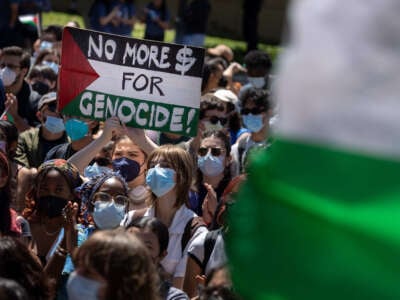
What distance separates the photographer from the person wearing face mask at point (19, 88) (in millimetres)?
8125

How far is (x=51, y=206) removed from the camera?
17.5ft

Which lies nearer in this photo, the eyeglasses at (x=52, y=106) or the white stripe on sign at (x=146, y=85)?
the white stripe on sign at (x=146, y=85)

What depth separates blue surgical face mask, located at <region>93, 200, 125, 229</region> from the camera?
188 inches

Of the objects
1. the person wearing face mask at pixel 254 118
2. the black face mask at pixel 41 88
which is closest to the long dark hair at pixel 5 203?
the person wearing face mask at pixel 254 118

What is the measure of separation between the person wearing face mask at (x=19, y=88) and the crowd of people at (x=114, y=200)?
0.04ft

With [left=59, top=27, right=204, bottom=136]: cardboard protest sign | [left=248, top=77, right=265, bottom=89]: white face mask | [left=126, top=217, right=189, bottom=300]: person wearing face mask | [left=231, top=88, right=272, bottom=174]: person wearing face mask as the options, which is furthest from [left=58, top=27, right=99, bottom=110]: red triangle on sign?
[left=248, top=77, right=265, bottom=89]: white face mask

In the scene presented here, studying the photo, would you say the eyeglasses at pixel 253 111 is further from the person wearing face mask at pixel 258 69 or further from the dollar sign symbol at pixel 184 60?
the person wearing face mask at pixel 258 69

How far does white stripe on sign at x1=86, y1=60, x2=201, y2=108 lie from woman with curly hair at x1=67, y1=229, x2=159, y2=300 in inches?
101

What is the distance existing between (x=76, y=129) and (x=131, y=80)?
0.68 metres

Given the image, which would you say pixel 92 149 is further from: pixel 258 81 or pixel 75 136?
pixel 258 81

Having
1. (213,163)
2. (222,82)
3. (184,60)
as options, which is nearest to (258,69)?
(222,82)

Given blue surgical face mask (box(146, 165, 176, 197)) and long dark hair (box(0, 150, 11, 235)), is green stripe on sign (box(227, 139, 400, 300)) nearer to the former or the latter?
long dark hair (box(0, 150, 11, 235))

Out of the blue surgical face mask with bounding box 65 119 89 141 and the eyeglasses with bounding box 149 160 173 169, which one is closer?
the eyeglasses with bounding box 149 160 173 169

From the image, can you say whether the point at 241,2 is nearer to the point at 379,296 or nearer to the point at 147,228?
the point at 147,228
